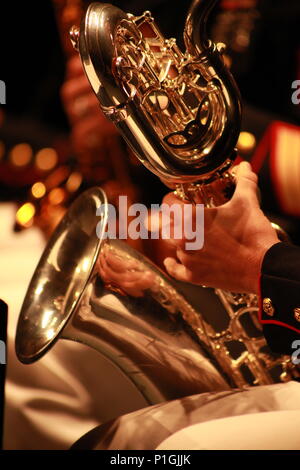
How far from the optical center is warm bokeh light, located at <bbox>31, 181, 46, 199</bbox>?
2.14 meters

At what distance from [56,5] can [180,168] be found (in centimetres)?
145

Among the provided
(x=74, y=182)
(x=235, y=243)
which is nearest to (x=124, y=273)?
(x=235, y=243)

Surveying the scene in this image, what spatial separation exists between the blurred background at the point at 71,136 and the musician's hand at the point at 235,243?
0.36m

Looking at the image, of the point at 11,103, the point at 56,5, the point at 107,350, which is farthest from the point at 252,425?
the point at 11,103

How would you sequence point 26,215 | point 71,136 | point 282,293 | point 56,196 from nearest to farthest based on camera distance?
point 282,293, point 26,215, point 56,196, point 71,136

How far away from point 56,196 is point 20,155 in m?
0.41

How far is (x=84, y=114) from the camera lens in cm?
205

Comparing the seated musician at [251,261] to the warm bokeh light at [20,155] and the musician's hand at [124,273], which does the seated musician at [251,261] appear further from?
the warm bokeh light at [20,155]

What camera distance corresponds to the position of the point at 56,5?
7.45ft

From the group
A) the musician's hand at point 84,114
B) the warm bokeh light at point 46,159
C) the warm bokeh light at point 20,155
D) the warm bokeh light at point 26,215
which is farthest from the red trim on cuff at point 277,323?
the warm bokeh light at point 20,155

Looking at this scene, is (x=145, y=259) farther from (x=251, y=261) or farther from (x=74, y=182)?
(x=74, y=182)

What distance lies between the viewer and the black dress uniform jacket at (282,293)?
929 mm
